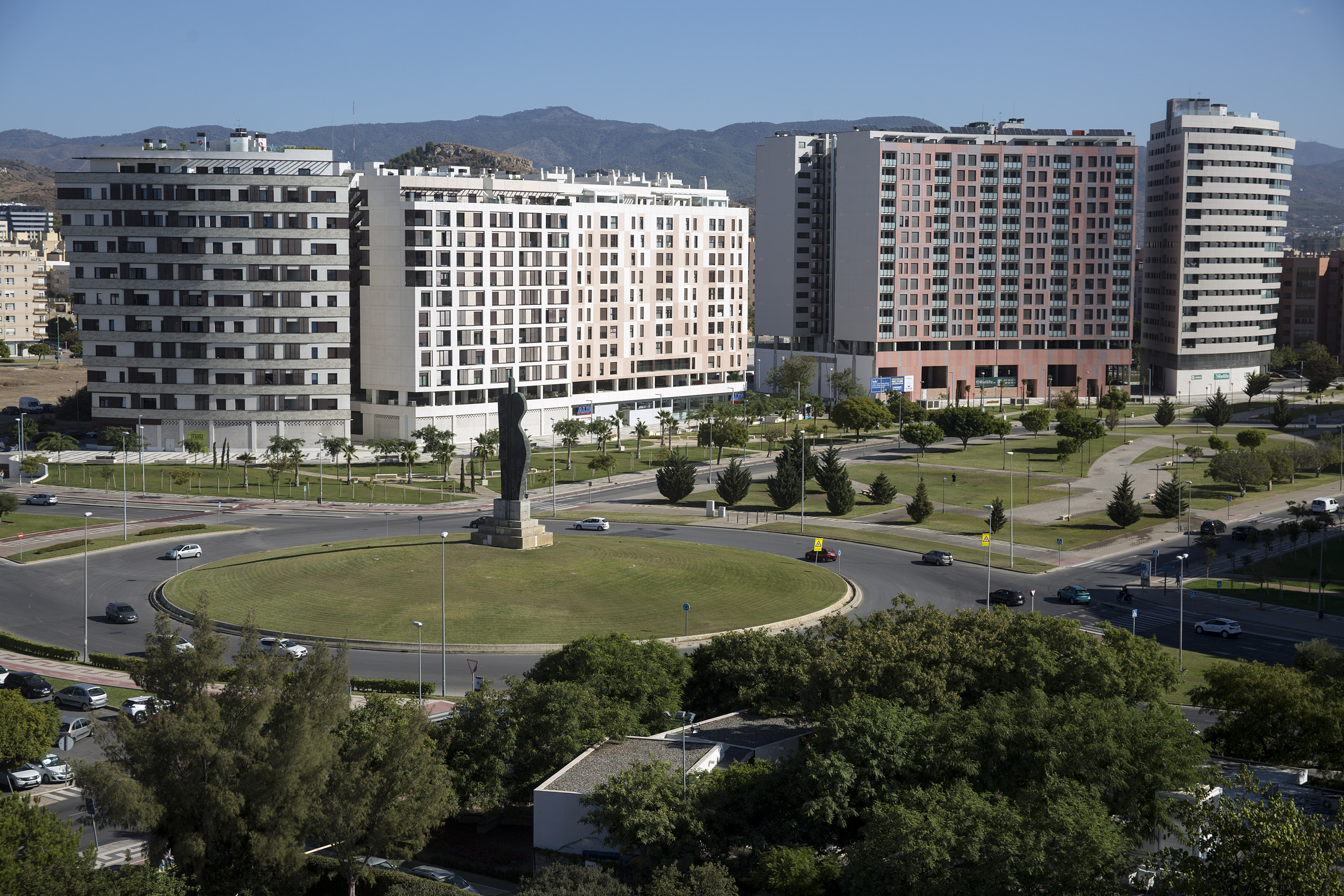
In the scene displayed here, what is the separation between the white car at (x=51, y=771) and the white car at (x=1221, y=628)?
70.2 meters

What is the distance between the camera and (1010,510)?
404 feet

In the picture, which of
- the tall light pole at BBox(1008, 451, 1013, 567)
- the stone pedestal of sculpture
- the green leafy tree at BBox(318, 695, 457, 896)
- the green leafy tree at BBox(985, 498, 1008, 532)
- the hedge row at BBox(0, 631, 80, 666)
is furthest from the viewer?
the green leafy tree at BBox(985, 498, 1008, 532)

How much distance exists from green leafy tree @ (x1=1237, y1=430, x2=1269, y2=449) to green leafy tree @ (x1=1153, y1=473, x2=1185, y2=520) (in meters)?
37.0

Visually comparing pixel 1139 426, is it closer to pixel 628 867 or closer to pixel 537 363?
pixel 537 363

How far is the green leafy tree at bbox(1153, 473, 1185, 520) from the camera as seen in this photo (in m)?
123

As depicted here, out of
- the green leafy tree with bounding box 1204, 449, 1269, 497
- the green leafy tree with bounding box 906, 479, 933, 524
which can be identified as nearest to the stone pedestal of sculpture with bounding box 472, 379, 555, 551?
the green leafy tree with bounding box 906, 479, 933, 524


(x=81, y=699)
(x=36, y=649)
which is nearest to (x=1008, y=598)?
(x=81, y=699)

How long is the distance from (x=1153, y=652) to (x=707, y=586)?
35643 millimetres

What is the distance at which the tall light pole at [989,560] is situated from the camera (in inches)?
3723

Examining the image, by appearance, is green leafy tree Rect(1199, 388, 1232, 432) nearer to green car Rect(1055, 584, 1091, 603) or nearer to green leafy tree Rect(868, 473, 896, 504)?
green leafy tree Rect(868, 473, 896, 504)

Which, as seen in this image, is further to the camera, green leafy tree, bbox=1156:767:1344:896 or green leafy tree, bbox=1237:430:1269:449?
green leafy tree, bbox=1237:430:1269:449

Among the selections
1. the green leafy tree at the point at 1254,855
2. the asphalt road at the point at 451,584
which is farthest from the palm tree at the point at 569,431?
the green leafy tree at the point at 1254,855

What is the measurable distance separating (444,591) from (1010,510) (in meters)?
60.0

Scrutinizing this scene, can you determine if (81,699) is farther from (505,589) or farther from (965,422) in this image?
(965,422)
